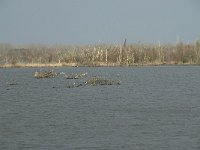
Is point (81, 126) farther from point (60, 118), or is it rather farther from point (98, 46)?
point (98, 46)

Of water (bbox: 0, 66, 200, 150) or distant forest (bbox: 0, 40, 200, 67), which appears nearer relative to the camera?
water (bbox: 0, 66, 200, 150)

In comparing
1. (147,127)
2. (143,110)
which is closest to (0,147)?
(147,127)

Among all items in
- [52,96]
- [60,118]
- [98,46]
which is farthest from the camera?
[98,46]

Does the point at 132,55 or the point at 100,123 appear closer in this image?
the point at 100,123

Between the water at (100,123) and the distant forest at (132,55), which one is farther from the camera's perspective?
the distant forest at (132,55)

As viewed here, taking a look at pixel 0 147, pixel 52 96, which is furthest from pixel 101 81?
pixel 0 147

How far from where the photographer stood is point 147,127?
2528 centimetres

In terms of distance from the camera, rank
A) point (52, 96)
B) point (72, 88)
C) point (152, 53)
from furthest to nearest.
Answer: point (152, 53) < point (72, 88) < point (52, 96)

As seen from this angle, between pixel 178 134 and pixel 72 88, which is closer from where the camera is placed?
pixel 178 134

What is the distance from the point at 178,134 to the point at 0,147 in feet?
27.3

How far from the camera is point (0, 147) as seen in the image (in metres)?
20.8

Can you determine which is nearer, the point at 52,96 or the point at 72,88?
Answer: the point at 52,96

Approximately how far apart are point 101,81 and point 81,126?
32722 millimetres

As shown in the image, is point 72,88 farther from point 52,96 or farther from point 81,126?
point 81,126
